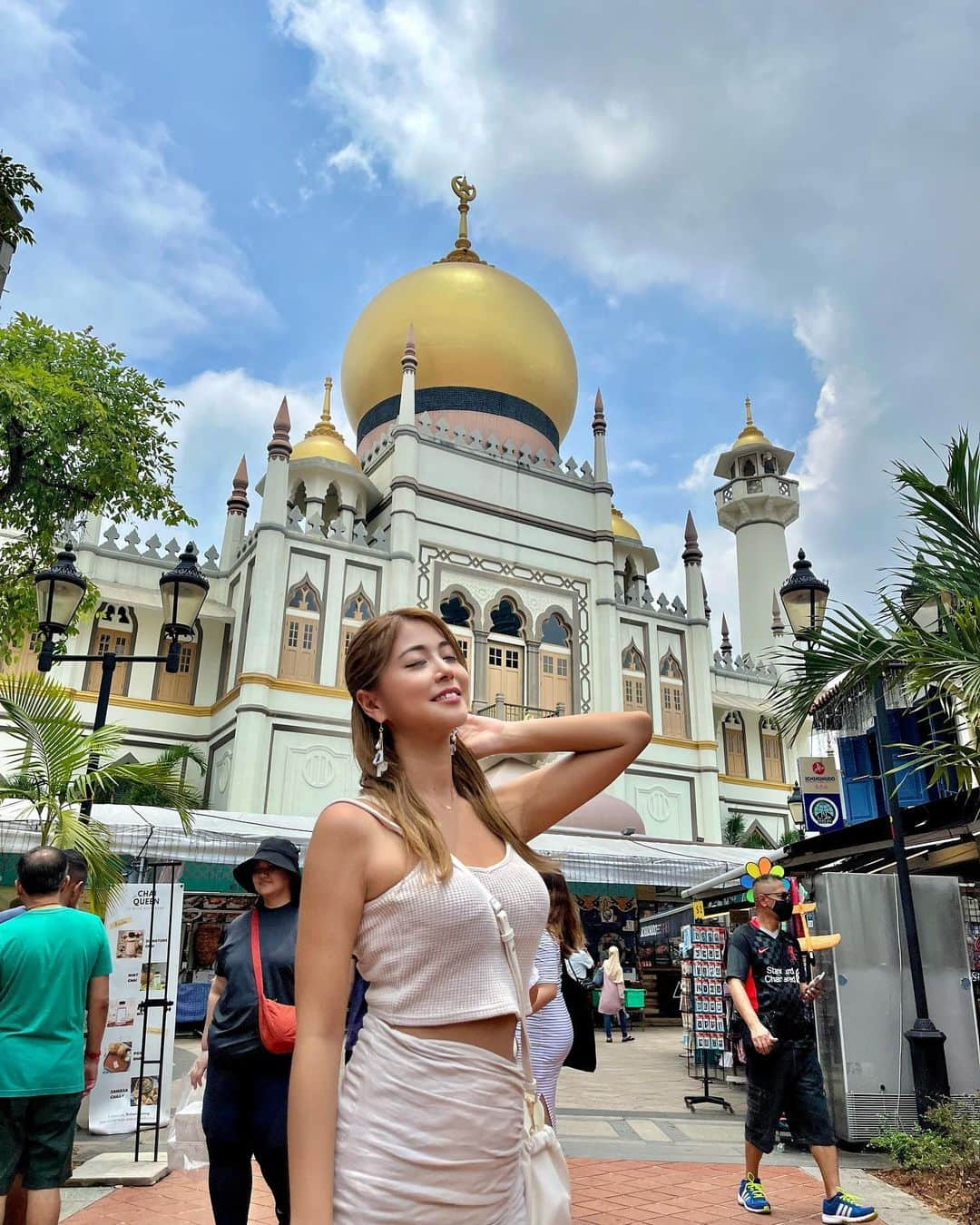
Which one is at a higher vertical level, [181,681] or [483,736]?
[181,681]

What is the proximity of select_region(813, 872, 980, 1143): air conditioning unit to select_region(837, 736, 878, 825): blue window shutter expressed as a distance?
5.74m

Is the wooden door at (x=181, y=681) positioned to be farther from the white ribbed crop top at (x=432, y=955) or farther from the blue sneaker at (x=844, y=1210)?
the white ribbed crop top at (x=432, y=955)

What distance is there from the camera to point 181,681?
72.2ft

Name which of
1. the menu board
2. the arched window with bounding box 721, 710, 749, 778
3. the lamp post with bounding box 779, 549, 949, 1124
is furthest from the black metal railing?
the lamp post with bounding box 779, 549, 949, 1124

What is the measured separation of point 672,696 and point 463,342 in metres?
11.9

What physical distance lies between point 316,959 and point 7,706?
6408 millimetres

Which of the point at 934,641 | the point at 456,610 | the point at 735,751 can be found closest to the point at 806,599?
the point at 934,641

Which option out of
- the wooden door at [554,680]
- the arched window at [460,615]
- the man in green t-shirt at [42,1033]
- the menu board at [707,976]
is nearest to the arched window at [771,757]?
the wooden door at [554,680]

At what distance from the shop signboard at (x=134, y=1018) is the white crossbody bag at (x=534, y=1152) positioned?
5.67 meters

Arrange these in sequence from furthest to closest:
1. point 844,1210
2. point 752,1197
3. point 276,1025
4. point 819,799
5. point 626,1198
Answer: point 819,799 < point 626,1198 < point 752,1197 < point 844,1210 < point 276,1025

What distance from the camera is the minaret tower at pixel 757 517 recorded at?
109 ft

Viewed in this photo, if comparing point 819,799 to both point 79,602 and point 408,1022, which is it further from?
point 408,1022

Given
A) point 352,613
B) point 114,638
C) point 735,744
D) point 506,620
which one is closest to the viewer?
point 114,638

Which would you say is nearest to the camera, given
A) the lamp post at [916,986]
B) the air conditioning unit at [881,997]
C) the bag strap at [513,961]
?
the bag strap at [513,961]
